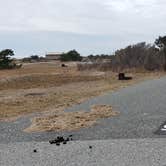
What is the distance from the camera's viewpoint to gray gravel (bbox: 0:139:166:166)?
339 inches

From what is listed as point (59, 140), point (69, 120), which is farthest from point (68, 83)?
point (59, 140)

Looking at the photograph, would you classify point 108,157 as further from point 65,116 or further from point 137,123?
point 65,116

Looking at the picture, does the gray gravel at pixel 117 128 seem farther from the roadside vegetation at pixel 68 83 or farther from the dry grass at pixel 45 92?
the dry grass at pixel 45 92

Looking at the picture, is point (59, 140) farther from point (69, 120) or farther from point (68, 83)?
point (68, 83)

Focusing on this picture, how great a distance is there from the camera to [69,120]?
14.5 metres

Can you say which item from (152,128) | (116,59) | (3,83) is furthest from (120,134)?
(116,59)

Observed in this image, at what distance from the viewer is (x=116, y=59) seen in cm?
6812

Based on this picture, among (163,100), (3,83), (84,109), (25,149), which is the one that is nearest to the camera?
(25,149)

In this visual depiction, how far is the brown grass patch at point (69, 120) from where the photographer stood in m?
13.2

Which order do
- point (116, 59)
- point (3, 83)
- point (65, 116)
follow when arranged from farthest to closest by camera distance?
1. point (116, 59)
2. point (3, 83)
3. point (65, 116)

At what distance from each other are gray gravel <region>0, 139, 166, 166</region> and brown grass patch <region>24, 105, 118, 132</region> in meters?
2.23

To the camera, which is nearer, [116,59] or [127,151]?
[127,151]

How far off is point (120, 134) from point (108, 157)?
2.65 metres

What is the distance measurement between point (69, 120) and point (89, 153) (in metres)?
5.06
